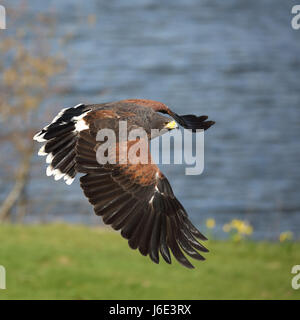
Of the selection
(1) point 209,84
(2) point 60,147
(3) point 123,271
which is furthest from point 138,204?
(1) point 209,84

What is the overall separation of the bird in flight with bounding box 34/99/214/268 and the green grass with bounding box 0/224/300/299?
3.12m

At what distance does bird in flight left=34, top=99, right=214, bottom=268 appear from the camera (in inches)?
202

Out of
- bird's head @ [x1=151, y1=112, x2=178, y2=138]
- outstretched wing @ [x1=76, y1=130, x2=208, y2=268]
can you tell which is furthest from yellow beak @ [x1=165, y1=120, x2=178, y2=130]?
outstretched wing @ [x1=76, y1=130, x2=208, y2=268]

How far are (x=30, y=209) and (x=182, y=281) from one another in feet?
15.7

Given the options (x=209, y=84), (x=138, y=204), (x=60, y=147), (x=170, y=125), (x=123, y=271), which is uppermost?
(x=209, y=84)

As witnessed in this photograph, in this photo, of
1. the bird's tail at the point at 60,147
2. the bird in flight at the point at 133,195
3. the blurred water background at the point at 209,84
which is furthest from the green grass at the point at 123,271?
the bird in flight at the point at 133,195

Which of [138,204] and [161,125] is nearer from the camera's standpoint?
[138,204]

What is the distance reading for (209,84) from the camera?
18406mm

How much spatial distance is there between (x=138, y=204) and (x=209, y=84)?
44.0 feet

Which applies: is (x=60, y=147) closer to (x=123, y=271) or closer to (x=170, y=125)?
(x=170, y=125)

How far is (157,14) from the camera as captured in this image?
22188mm

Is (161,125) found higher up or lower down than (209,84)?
lower down

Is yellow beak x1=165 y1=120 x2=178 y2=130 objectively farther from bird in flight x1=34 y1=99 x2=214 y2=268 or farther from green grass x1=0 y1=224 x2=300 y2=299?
green grass x1=0 y1=224 x2=300 y2=299
